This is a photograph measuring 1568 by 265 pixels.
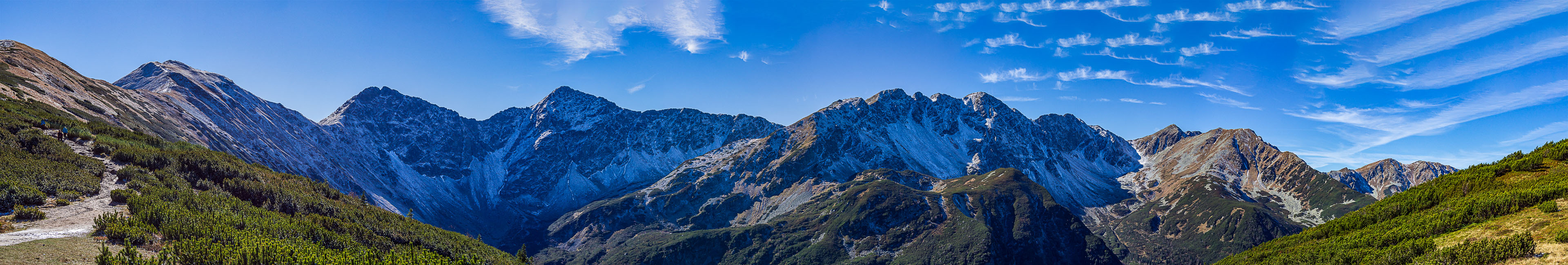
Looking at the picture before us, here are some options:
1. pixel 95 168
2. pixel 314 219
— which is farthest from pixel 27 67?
pixel 314 219

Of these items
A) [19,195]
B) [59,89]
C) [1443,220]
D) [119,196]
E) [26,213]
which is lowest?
[26,213]

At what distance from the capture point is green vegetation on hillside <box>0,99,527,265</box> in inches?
1806

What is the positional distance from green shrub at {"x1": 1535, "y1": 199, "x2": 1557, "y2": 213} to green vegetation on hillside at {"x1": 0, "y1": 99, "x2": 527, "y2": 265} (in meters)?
103

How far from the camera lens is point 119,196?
59.2 m

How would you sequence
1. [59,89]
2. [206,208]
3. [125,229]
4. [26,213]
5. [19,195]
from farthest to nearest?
1. [59,89]
2. [206,208]
3. [19,195]
4. [26,213]
5. [125,229]

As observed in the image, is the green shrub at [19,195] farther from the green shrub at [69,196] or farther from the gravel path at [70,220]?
the green shrub at [69,196]

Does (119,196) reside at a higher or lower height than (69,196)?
higher

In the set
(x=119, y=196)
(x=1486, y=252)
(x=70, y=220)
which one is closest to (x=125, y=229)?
(x=70, y=220)

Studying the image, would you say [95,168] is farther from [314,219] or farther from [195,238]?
[195,238]

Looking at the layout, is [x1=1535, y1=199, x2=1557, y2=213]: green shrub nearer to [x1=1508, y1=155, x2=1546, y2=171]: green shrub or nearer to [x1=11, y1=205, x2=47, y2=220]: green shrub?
[x1=1508, y1=155, x2=1546, y2=171]: green shrub

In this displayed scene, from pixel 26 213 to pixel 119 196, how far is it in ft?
34.8

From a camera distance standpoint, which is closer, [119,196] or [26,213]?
[26,213]

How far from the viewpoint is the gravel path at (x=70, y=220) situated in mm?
44500

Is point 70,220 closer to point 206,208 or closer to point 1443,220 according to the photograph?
point 206,208
